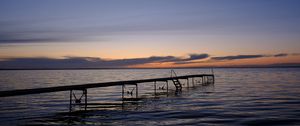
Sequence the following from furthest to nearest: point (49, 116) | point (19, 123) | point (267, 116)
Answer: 1. point (49, 116)
2. point (267, 116)
3. point (19, 123)

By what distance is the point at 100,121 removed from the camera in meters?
18.1

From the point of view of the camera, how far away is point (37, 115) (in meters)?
21.4

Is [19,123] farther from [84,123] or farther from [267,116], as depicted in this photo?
[267,116]

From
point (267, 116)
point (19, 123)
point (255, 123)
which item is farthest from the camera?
point (267, 116)

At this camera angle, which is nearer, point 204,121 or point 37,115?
point 204,121

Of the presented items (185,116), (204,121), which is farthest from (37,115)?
(204,121)

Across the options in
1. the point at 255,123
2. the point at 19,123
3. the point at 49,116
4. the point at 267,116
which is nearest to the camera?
the point at 255,123

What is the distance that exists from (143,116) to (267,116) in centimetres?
798

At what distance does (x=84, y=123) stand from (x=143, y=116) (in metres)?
4.02

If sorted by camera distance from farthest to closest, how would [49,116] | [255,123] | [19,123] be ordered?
[49,116], [19,123], [255,123]

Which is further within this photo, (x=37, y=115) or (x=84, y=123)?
(x=37, y=115)

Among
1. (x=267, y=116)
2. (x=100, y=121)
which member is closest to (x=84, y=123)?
(x=100, y=121)

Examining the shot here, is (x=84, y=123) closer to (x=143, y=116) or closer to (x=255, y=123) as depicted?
(x=143, y=116)

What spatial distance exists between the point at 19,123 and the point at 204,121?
11.1m
